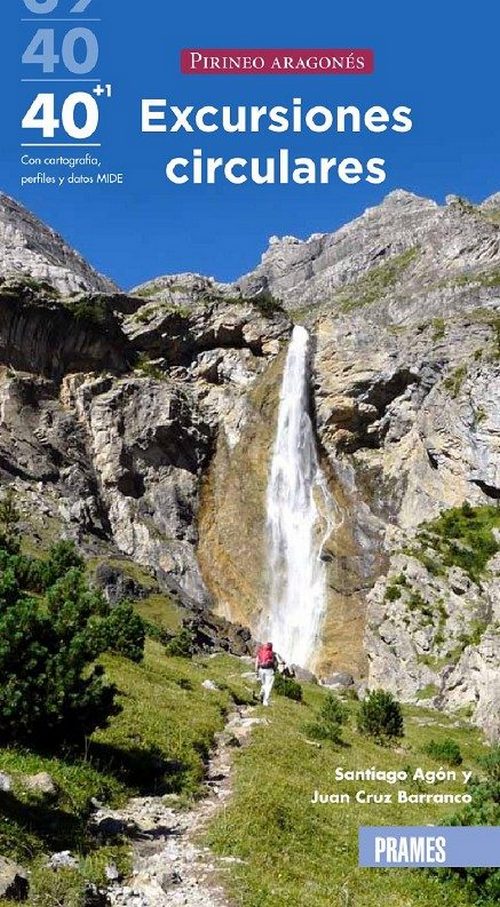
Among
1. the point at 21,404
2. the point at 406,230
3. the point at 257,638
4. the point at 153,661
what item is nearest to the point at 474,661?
the point at 153,661

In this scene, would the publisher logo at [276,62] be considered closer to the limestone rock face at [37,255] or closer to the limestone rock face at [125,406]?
the limestone rock face at [125,406]

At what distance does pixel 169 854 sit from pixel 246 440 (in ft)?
189

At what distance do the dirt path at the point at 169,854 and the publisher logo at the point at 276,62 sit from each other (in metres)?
13.6

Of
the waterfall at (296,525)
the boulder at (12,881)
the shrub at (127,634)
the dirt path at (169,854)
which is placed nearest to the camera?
the boulder at (12,881)

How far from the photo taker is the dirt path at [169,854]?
24.7 feet

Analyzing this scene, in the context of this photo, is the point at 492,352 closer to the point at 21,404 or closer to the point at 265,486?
the point at 265,486

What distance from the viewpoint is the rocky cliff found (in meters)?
49.6

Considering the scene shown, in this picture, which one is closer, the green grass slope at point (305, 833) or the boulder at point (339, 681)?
the green grass slope at point (305, 833)

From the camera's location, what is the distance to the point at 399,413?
6250 centimetres

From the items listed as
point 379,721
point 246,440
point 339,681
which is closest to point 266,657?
point 379,721

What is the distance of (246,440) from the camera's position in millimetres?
66062

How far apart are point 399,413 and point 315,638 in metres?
22.1

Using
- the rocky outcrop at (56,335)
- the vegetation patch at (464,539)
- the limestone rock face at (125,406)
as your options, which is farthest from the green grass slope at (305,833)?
the rocky outcrop at (56,335)

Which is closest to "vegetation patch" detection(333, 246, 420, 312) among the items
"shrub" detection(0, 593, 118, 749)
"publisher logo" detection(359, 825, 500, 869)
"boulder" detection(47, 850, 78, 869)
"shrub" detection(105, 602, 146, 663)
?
"shrub" detection(105, 602, 146, 663)
